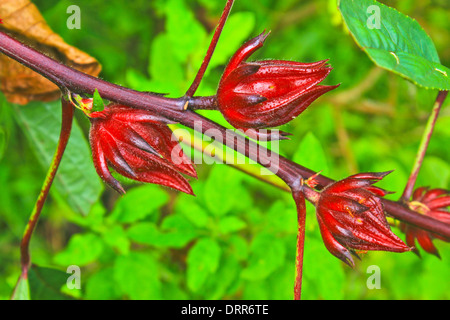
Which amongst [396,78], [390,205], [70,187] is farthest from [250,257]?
[396,78]

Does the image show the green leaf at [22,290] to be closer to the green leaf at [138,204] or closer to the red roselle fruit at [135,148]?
the green leaf at [138,204]

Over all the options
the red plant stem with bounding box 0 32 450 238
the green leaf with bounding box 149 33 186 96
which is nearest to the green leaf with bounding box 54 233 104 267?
the green leaf with bounding box 149 33 186 96

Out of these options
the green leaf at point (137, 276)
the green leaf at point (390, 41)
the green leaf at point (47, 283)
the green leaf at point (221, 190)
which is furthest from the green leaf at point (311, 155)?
the green leaf at point (47, 283)

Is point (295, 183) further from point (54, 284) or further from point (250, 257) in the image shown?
point (54, 284)

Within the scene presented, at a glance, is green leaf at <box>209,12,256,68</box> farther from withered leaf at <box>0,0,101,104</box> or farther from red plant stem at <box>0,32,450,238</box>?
red plant stem at <box>0,32,450,238</box>

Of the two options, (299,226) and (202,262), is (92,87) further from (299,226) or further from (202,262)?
(202,262)
